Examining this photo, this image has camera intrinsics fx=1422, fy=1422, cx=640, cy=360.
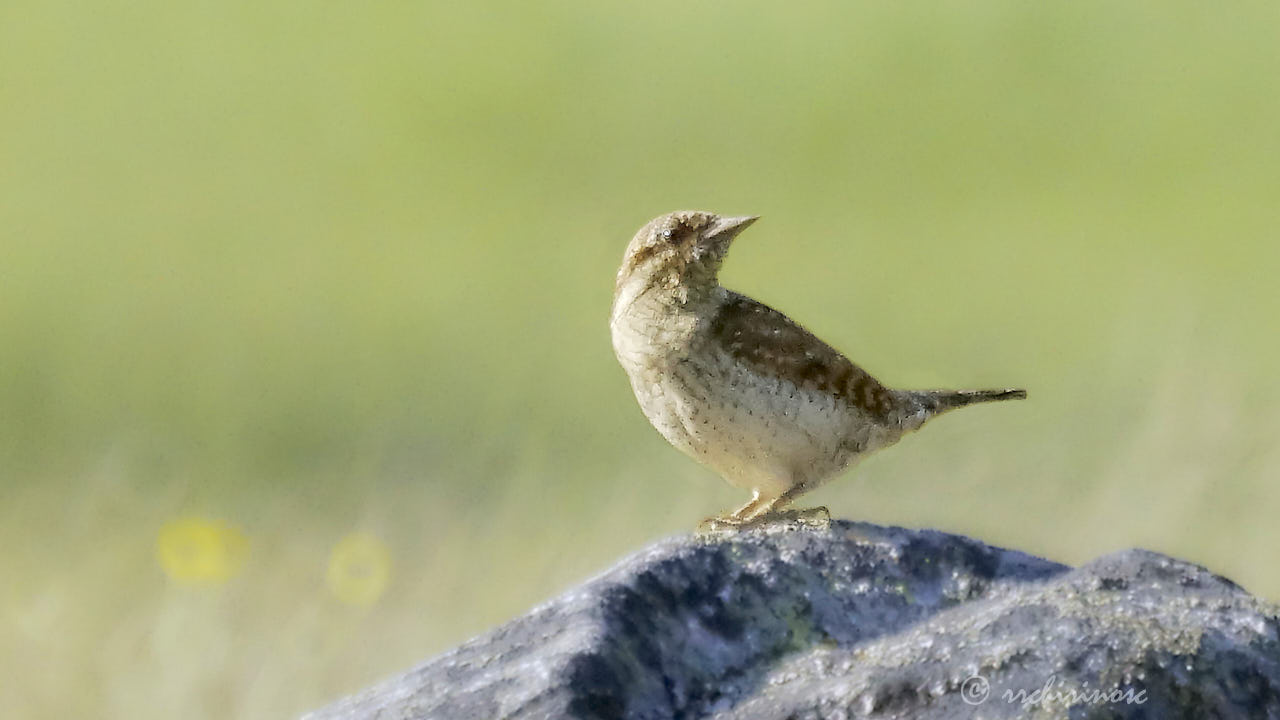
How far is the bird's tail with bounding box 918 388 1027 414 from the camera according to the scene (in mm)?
5633

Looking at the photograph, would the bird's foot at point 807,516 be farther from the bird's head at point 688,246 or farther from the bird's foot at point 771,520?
the bird's head at point 688,246

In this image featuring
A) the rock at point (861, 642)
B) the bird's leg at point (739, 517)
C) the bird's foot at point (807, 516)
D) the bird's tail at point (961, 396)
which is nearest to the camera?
the rock at point (861, 642)

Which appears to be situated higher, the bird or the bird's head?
the bird's head

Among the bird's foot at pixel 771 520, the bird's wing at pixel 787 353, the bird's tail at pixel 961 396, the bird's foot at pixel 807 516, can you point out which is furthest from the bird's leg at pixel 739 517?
the bird's tail at pixel 961 396

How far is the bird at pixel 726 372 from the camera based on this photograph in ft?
16.4

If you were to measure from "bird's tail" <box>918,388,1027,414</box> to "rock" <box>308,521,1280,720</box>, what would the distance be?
1062 millimetres

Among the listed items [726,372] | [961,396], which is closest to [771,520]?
[726,372]

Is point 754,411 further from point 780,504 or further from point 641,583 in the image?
point 641,583

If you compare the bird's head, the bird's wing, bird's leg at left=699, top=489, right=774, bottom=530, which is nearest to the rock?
bird's leg at left=699, top=489, right=774, bottom=530

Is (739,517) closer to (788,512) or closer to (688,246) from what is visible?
(788,512)

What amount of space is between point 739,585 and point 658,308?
3.95ft

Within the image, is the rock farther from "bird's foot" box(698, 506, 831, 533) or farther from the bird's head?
the bird's head

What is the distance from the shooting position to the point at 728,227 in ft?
16.4

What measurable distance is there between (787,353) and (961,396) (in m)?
0.92
